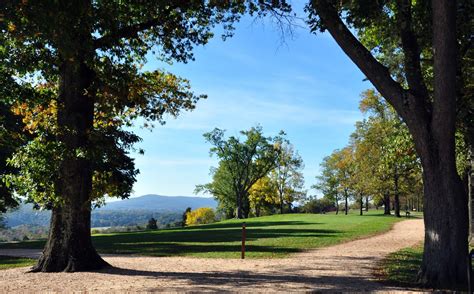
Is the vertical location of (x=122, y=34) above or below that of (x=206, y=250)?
above

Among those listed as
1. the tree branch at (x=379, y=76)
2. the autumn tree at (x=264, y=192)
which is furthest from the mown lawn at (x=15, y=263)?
the autumn tree at (x=264, y=192)

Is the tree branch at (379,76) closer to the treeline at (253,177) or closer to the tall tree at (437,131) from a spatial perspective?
the tall tree at (437,131)

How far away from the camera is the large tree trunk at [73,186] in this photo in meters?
11.4

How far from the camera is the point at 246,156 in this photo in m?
65.6

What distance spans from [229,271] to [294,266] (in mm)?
2128

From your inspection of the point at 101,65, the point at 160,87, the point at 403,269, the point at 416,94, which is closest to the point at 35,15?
the point at 101,65

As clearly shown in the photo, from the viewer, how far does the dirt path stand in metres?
8.55

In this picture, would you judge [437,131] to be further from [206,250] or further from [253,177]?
[253,177]

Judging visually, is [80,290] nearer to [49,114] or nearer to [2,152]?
[49,114]

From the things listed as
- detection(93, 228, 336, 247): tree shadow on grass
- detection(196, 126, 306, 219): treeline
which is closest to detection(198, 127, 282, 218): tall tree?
detection(196, 126, 306, 219): treeline

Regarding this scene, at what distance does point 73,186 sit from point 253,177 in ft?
182

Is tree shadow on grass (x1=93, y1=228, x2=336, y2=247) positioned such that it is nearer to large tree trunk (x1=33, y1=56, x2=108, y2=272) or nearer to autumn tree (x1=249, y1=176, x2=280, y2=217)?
large tree trunk (x1=33, y1=56, x2=108, y2=272)

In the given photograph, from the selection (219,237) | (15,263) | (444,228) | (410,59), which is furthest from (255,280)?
(219,237)

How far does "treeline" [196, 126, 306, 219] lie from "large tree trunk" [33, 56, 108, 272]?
2050 inches
